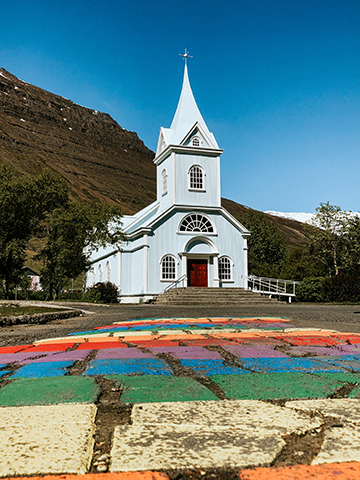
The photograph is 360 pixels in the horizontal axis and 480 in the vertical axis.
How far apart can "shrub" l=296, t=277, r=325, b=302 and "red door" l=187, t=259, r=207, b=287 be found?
6.31 m

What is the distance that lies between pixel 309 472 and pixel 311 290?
26768 mm

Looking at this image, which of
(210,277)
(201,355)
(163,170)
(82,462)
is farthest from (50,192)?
(82,462)

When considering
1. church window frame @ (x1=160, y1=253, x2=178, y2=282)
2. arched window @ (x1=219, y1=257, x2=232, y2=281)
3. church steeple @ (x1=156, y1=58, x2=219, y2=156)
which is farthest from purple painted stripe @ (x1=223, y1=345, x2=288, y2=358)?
church steeple @ (x1=156, y1=58, x2=219, y2=156)

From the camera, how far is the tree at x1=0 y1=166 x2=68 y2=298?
31.3 meters

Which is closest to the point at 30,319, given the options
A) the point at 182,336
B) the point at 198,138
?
the point at 182,336

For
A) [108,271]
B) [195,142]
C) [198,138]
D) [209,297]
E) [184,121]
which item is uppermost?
[184,121]

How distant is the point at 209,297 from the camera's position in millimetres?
26312

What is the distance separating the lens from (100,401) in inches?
95.4

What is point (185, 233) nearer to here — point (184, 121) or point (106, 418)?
point (184, 121)

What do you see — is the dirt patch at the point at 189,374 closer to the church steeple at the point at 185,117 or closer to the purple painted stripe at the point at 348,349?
the purple painted stripe at the point at 348,349

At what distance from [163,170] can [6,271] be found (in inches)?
564

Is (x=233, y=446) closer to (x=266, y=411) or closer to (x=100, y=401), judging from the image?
(x=266, y=411)

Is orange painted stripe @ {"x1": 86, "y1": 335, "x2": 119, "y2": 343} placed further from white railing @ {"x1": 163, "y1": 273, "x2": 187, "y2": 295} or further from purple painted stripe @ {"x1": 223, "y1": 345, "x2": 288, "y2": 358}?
white railing @ {"x1": 163, "y1": 273, "x2": 187, "y2": 295}

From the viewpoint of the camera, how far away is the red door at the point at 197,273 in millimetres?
29578
